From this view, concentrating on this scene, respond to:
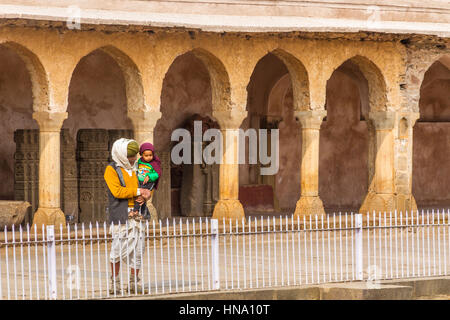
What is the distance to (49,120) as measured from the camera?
1523 centimetres

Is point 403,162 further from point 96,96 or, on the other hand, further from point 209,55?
point 96,96

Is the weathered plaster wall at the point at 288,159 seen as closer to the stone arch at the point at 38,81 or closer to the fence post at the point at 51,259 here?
the stone arch at the point at 38,81

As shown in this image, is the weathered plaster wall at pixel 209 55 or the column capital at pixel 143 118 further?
the column capital at pixel 143 118

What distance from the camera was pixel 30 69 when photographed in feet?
50.1

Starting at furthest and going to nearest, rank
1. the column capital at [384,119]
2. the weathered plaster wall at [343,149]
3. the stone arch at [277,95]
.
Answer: the weathered plaster wall at [343,149], the stone arch at [277,95], the column capital at [384,119]

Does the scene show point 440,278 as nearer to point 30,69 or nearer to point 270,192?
point 30,69

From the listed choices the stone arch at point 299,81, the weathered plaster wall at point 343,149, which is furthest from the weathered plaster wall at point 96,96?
the weathered plaster wall at point 343,149

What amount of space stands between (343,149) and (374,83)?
4.17 meters

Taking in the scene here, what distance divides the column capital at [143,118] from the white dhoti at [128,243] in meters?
5.80

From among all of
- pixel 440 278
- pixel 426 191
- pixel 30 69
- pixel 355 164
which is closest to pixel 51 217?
pixel 30 69

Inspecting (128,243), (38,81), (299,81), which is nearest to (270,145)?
(299,81)

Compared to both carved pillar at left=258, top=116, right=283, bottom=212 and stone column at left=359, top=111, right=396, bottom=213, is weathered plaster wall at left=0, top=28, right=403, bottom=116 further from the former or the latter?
carved pillar at left=258, top=116, right=283, bottom=212

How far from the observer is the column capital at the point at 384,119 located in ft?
58.3

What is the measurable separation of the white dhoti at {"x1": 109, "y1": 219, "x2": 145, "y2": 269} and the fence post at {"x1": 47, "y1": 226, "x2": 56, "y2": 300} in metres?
0.62
